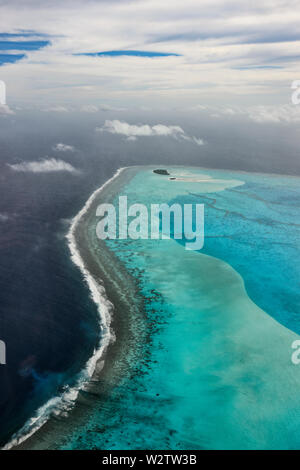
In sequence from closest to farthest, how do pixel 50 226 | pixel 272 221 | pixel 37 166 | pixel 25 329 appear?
pixel 25 329
pixel 50 226
pixel 272 221
pixel 37 166

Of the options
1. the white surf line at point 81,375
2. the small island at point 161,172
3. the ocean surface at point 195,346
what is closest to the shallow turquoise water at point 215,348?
the ocean surface at point 195,346

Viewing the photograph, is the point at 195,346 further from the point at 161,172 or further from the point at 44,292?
the point at 161,172

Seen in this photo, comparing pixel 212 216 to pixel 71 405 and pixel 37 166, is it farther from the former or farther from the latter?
pixel 37 166

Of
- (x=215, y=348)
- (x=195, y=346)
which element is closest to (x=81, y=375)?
(x=195, y=346)

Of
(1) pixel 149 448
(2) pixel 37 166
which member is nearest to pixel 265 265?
(1) pixel 149 448

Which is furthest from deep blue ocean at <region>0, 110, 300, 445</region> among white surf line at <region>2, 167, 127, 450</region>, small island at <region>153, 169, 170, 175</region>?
small island at <region>153, 169, 170, 175</region>

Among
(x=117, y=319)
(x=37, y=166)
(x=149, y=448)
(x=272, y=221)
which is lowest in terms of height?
(x=149, y=448)
